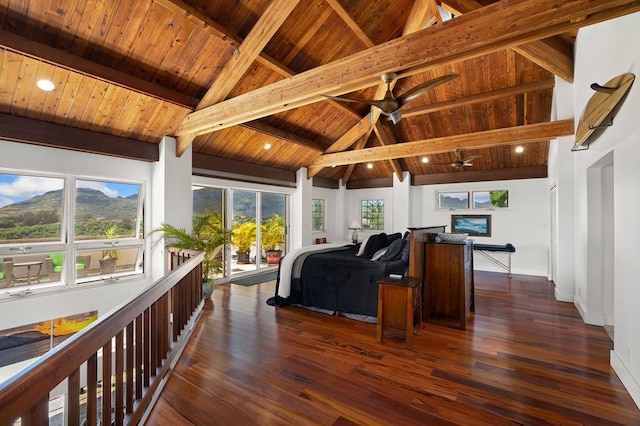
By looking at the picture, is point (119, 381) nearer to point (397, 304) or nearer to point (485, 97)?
point (397, 304)

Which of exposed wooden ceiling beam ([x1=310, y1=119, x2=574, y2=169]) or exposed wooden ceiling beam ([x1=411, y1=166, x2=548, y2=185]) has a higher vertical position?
exposed wooden ceiling beam ([x1=310, y1=119, x2=574, y2=169])

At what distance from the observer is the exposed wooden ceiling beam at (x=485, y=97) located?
524cm

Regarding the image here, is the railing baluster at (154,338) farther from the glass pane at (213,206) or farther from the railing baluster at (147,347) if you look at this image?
the glass pane at (213,206)

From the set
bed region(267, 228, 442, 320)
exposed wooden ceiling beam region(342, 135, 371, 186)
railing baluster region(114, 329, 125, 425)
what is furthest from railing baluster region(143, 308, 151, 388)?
exposed wooden ceiling beam region(342, 135, 371, 186)

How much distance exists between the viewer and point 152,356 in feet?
7.16

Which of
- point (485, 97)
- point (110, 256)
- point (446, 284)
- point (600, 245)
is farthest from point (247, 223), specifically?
point (600, 245)

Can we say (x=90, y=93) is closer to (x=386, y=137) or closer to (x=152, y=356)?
(x=152, y=356)

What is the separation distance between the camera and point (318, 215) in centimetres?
959

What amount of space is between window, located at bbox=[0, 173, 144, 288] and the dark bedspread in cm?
298

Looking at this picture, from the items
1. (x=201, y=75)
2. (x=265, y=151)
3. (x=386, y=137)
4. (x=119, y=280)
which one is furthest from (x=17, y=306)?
(x=386, y=137)

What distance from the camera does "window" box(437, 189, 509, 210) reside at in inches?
307

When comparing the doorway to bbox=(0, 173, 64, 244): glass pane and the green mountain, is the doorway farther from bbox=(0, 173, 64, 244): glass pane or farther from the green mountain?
bbox=(0, 173, 64, 244): glass pane

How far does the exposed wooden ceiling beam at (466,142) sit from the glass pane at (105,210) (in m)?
4.40

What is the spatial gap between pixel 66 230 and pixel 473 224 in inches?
340
